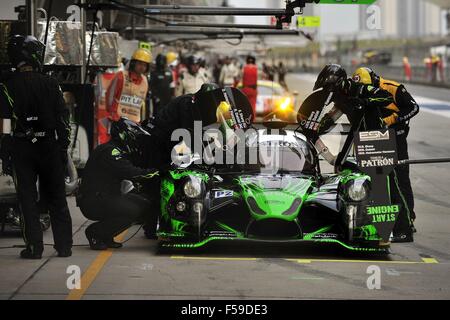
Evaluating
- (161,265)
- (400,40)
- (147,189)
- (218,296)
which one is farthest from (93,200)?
(400,40)

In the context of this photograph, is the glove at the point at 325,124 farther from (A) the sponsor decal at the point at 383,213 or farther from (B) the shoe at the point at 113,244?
(B) the shoe at the point at 113,244

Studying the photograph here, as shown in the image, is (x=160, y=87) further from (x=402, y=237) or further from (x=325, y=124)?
(x=402, y=237)

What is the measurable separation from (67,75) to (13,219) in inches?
196

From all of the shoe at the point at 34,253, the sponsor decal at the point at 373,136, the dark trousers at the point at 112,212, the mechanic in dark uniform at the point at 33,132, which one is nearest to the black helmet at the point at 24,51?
the mechanic in dark uniform at the point at 33,132

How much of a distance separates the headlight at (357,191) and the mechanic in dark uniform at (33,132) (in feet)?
8.29

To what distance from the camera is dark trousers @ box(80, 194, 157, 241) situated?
10.0 m

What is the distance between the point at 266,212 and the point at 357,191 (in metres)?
0.86

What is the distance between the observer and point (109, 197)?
10039 mm

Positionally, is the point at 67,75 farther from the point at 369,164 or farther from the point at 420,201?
the point at 369,164

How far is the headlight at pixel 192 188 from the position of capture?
9.55 m

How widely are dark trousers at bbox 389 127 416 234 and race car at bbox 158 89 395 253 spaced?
0.85m

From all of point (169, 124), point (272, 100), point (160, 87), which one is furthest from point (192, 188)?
point (272, 100)

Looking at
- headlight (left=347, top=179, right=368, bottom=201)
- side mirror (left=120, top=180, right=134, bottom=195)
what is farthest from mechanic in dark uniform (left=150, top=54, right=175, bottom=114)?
headlight (left=347, top=179, right=368, bottom=201)

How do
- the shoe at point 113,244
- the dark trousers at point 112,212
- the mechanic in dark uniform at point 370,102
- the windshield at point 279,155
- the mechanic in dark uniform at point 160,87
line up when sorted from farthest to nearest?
the mechanic in dark uniform at point 160,87 < the mechanic in dark uniform at point 370,102 < the windshield at point 279,155 < the shoe at point 113,244 < the dark trousers at point 112,212
